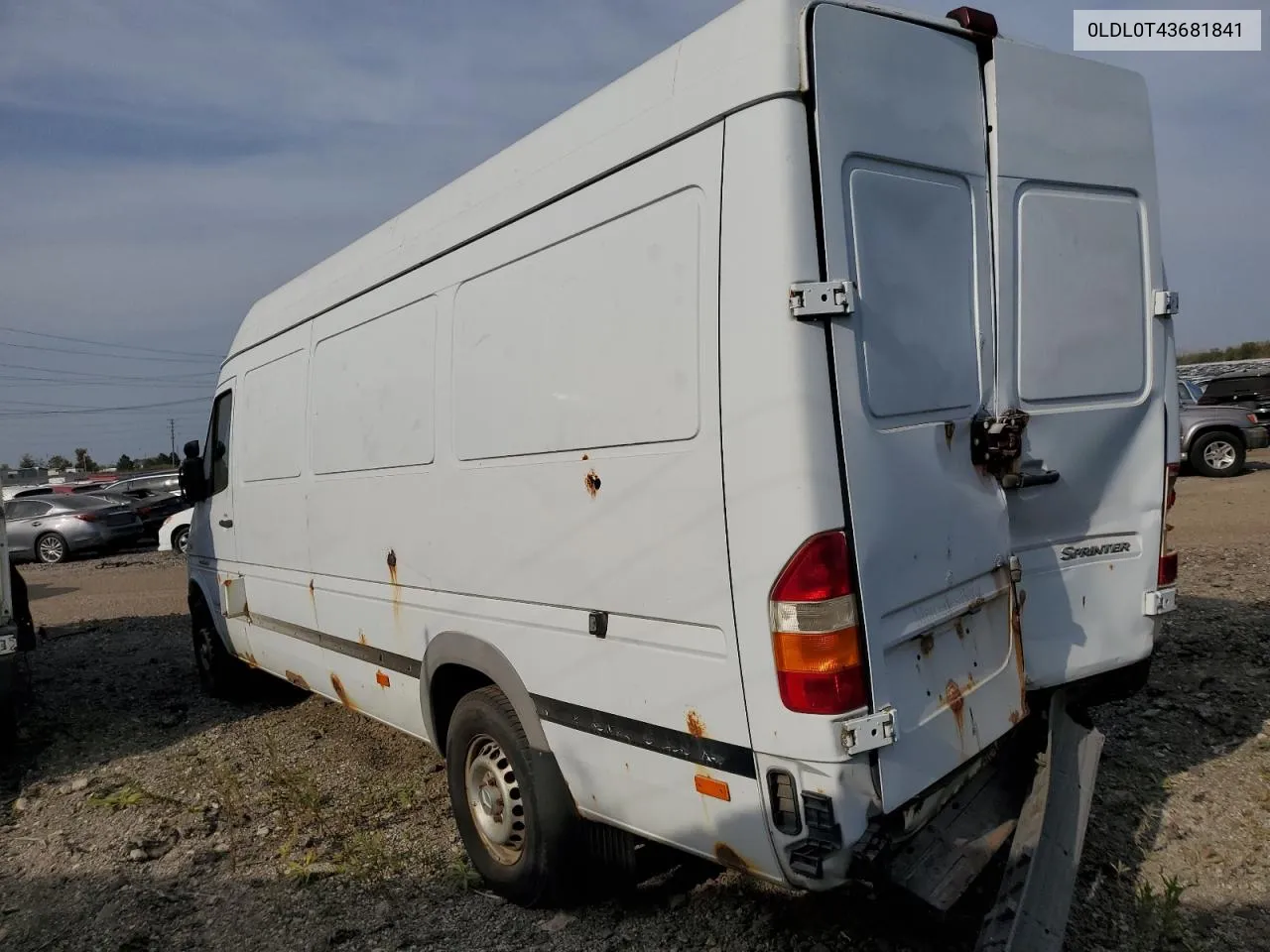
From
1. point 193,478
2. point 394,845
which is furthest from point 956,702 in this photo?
point 193,478

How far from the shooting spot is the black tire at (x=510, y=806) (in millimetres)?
3427

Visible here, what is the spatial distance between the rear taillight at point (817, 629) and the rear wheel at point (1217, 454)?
16.7 metres

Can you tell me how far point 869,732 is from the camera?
258cm

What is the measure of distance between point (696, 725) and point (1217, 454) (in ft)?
55.9

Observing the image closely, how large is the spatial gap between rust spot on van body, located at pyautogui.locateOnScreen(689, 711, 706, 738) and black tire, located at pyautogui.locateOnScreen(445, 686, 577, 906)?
781 mm

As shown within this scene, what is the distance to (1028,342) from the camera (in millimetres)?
3346

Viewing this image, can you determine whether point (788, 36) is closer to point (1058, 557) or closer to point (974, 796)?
point (1058, 557)

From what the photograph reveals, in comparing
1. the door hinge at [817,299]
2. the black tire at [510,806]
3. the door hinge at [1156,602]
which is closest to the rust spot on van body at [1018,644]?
the door hinge at [1156,602]

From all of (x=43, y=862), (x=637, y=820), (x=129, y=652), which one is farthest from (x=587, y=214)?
(x=129, y=652)

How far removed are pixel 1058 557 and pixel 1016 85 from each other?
164 centimetres

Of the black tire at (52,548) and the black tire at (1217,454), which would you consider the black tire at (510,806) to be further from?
the black tire at (52,548)

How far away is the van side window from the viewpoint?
20.9 ft

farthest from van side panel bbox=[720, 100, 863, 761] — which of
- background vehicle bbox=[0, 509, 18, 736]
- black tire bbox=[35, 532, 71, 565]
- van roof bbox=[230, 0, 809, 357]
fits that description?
black tire bbox=[35, 532, 71, 565]

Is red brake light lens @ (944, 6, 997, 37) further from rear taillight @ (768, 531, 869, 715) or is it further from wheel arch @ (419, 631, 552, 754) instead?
wheel arch @ (419, 631, 552, 754)
